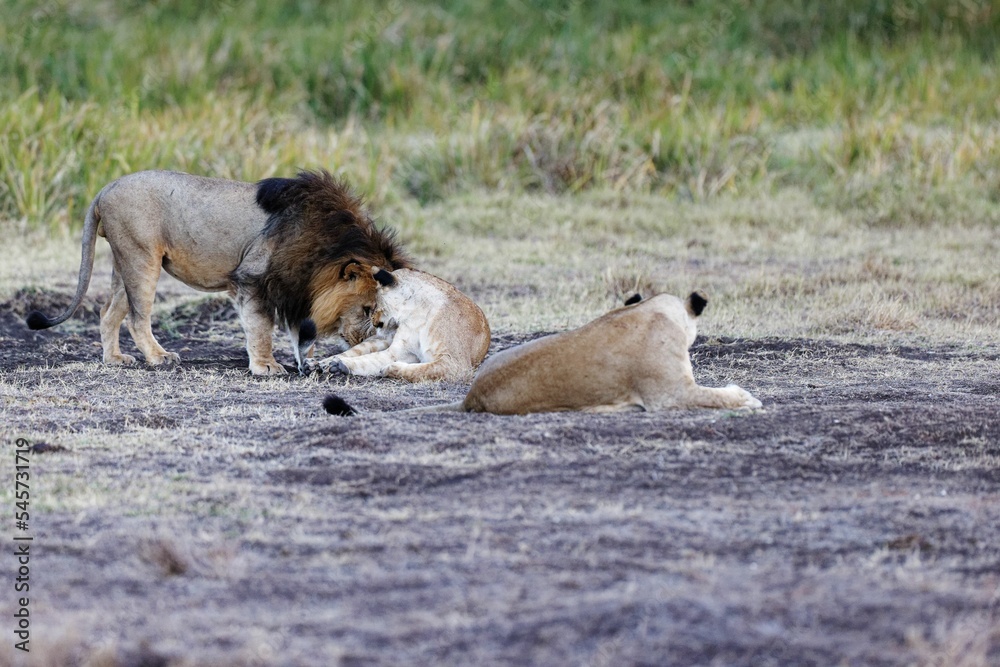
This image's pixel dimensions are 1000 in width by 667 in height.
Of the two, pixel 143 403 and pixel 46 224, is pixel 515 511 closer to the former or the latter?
pixel 143 403

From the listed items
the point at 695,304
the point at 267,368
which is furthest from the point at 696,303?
the point at 267,368

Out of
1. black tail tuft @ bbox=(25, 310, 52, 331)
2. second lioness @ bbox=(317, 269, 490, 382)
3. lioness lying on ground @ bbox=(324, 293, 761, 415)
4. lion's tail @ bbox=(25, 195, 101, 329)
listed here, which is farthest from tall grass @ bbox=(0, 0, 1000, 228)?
lioness lying on ground @ bbox=(324, 293, 761, 415)

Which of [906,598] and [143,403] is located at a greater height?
[906,598]

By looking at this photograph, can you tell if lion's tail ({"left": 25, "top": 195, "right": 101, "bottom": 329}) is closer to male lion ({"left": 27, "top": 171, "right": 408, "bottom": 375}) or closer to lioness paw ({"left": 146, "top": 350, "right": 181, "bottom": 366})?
male lion ({"left": 27, "top": 171, "right": 408, "bottom": 375})

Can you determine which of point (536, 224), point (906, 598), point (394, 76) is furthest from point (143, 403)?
point (394, 76)

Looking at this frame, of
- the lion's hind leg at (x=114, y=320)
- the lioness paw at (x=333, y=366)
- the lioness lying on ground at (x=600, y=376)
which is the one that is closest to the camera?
the lioness lying on ground at (x=600, y=376)

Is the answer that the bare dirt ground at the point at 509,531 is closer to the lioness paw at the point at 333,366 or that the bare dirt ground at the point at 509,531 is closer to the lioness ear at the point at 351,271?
the lioness paw at the point at 333,366

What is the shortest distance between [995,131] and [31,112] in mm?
9577

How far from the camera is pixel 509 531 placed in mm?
4082

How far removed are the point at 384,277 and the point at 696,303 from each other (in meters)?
1.78

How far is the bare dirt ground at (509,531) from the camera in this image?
10.9 ft

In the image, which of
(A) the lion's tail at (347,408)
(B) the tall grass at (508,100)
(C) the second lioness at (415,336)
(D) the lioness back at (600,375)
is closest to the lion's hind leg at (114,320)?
(C) the second lioness at (415,336)

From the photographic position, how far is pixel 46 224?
1179cm

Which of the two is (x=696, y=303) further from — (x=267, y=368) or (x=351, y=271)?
(x=267, y=368)
